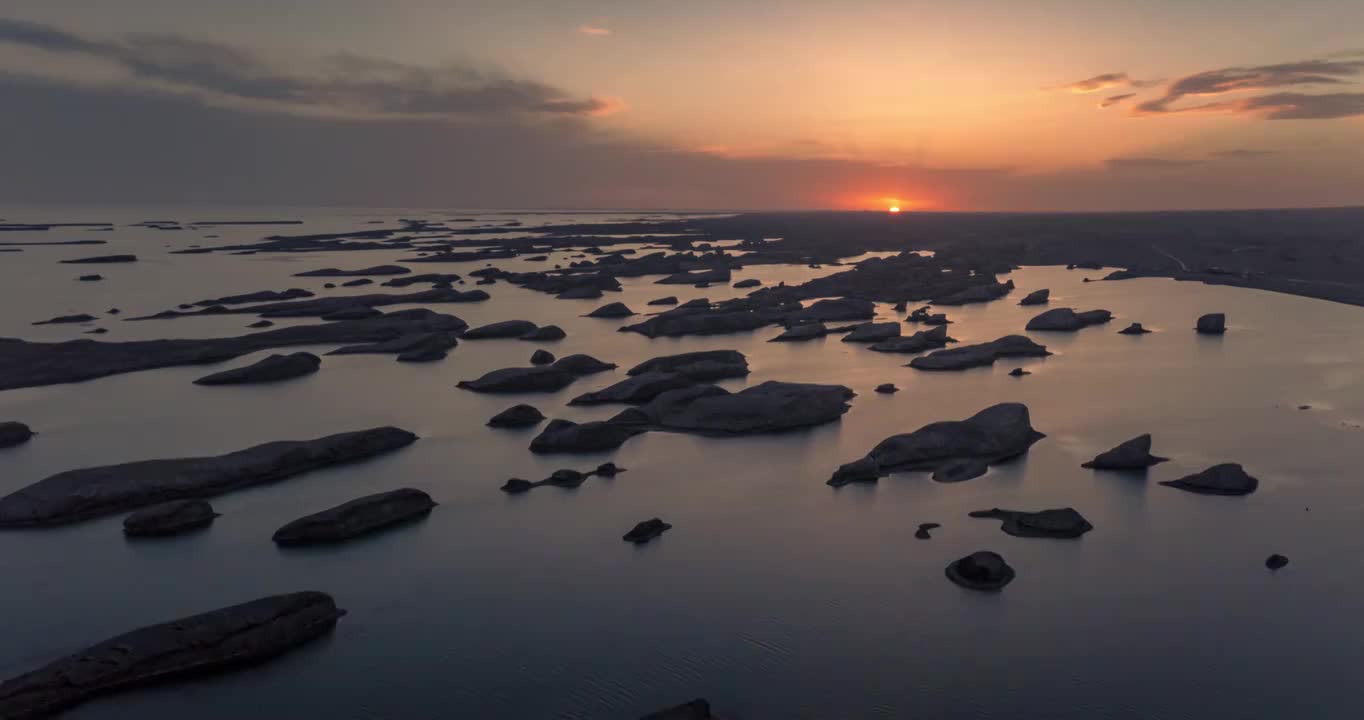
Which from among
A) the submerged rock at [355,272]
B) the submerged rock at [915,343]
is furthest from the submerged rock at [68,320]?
the submerged rock at [915,343]

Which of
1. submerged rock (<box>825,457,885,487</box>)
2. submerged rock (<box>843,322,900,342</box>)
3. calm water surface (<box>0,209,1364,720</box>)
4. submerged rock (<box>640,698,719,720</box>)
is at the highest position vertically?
submerged rock (<box>843,322,900,342</box>)

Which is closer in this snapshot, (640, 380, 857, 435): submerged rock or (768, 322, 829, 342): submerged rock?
(640, 380, 857, 435): submerged rock

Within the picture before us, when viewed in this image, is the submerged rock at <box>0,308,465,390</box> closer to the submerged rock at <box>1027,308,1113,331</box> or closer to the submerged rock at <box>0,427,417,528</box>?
the submerged rock at <box>0,427,417,528</box>

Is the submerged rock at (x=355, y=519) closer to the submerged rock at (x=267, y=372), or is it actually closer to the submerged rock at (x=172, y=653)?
the submerged rock at (x=172, y=653)

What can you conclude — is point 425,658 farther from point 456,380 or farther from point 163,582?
point 456,380

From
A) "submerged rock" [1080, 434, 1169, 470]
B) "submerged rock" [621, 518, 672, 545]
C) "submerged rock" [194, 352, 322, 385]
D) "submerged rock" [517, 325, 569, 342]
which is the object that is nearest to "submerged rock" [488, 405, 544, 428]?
"submerged rock" [621, 518, 672, 545]

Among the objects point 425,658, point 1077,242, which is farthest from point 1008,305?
point 1077,242

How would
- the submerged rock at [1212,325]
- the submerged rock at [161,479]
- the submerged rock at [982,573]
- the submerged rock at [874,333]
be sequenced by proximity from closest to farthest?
the submerged rock at [982,573] < the submerged rock at [161,479] < the submerged rock at [874,333] < the submerged rock at [1212,325]
